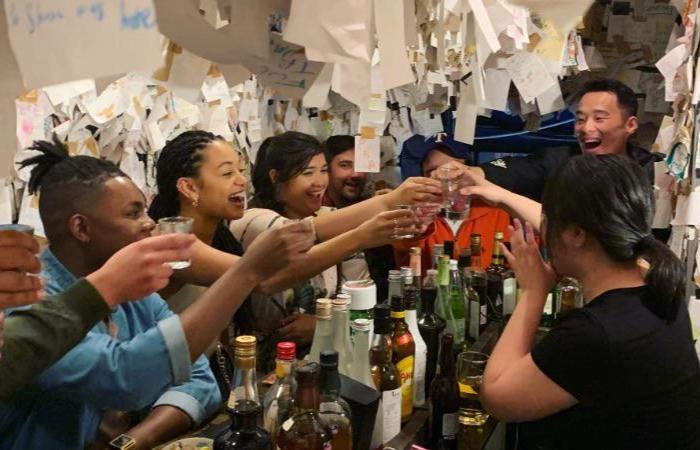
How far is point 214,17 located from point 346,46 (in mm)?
223

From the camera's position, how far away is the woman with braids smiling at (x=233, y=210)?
176 centimetres

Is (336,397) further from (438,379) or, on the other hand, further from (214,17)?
(214,17)

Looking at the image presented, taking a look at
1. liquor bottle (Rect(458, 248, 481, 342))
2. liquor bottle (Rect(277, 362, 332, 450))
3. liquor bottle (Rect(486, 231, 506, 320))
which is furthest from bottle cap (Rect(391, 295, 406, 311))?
liquor bottle (Rect(486, 231, 506, 320))

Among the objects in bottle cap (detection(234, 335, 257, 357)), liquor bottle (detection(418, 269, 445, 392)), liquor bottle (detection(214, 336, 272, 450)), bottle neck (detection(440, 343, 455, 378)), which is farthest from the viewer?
liquor bottle (detection(418, 269, 445, 392))

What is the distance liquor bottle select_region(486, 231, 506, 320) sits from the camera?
193 cm

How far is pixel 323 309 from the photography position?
111cm

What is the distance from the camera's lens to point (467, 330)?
1832 mm

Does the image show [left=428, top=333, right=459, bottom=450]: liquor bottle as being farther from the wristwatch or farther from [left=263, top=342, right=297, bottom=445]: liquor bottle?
the wristwatch

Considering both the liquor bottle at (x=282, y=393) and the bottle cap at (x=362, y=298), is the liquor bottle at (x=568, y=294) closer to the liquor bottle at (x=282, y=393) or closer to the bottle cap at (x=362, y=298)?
the bottle cap at (x=362, y=298)

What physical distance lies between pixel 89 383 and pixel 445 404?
71cm

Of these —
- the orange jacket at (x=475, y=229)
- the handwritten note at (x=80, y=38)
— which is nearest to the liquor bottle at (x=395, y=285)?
the handwritten note at (x=80, y=38)

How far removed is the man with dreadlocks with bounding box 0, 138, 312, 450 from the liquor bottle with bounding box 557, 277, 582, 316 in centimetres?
104

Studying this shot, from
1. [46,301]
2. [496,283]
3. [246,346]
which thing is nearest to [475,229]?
[496,283]

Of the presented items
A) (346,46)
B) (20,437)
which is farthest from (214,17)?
(20,437)
